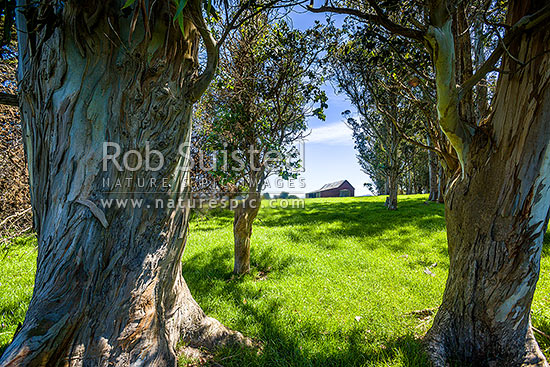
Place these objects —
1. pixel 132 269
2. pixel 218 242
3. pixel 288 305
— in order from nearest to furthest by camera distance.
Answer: pixel 132 269 < pixel 288 305 < pixel 218 242

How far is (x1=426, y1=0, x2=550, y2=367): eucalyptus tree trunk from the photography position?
176 centimetres

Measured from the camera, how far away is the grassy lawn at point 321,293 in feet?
7.92

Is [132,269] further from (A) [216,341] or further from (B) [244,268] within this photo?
(B) [244,268]

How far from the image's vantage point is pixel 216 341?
7.73ft

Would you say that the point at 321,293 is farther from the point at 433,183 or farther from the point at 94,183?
the point at 433,183

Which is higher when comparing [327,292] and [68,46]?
[68,46]

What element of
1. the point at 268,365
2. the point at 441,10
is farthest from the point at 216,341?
the point at 441,10

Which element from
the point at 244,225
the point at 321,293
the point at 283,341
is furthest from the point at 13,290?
the point at 321,293

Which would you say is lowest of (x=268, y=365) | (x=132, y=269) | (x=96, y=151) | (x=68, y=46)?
(x=268, y=365)

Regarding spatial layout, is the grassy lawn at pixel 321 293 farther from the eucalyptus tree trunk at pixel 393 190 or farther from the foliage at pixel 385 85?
the eucalyptus tree trunk at pixel 393 190

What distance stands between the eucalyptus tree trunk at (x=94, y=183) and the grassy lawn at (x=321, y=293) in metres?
1.12

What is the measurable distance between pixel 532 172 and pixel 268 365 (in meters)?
2.82

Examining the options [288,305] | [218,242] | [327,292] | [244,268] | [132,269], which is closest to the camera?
[132,269]

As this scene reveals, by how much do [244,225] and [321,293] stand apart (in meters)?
1.80
